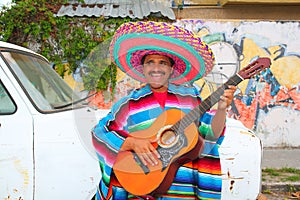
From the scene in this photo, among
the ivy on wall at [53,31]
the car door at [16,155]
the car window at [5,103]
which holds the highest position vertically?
the ivy on wall at [53,31]

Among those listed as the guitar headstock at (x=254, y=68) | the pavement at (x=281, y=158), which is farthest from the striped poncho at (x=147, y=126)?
the pavement at (x=281, y=158)

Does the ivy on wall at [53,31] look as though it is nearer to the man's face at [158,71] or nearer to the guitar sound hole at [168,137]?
the man's face at [158,71]

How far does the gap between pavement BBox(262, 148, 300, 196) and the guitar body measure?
133 inches

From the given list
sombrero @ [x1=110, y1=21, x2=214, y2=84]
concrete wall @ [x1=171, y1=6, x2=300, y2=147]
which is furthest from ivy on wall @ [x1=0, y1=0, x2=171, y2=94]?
sombrero @ [x1=110, y1=21, x2=214, y2=84]

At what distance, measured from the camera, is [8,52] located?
3297 mm

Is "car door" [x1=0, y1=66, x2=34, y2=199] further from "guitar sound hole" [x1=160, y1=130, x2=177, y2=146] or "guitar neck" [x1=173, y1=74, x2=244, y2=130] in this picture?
"guitar neck" [x1=173, y1=74, x2=244, y2=130]

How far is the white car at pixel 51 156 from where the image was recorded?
2738 millimetres

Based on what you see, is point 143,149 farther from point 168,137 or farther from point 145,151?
point 168,137

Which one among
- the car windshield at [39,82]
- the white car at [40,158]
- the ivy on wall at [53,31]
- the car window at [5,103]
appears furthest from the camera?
the ivy on wall at [53,31]

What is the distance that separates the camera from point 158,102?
7.18ft

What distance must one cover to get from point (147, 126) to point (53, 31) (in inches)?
202

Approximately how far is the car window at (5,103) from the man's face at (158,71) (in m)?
1.27

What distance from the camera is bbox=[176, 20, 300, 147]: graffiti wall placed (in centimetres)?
704

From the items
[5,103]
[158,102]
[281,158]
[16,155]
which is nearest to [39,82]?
[5,103]
